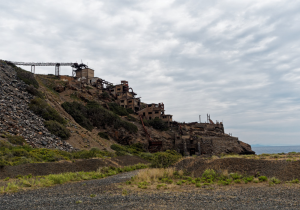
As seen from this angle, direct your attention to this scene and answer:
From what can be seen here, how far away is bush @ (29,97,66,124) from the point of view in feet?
102

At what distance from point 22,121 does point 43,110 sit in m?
5.14

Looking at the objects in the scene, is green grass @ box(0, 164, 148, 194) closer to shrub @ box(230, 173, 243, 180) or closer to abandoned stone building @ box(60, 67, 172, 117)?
shrub @ box(230, 173, 243, 180)

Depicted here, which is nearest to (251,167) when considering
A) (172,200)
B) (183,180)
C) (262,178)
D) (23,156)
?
(262,178)

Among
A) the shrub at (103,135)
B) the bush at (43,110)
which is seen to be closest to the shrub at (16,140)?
the bush at (43,110)

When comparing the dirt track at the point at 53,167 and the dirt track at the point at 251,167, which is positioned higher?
the dirt track at the point at 251,167

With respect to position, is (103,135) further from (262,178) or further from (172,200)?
(172,200)

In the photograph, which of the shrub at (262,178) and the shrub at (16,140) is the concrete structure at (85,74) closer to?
the shrub at (16,140)

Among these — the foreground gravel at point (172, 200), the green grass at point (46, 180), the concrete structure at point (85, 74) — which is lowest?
the green grass at point (46, 180)

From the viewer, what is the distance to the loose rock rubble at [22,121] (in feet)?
79.4

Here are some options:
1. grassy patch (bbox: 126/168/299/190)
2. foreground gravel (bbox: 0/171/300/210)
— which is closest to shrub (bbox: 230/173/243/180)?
grassy patch (bbox: 126/168/299/190)

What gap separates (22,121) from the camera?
26.5m

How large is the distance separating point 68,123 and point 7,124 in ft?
32.7

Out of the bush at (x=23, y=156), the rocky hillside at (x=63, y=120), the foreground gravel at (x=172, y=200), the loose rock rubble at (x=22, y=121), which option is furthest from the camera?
the rocky hillside at (x=63, y=120)

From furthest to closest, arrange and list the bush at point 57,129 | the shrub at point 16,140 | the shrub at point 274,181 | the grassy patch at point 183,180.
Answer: the bush at point 57,129, the shrub at point 16,140, the grassy patch at point 183,180, the shrub at point 274,181
